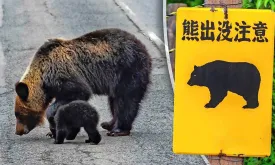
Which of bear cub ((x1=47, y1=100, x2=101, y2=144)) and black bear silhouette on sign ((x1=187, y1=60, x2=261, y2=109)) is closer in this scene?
black bear silhouette on sign ((x1=187, y1=60, x2=261, y2=109))

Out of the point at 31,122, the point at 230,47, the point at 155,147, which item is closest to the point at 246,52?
the point at 230,47

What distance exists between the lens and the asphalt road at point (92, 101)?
14.6 ft

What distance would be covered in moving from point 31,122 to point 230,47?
170cm

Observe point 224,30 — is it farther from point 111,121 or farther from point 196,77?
point 111,121

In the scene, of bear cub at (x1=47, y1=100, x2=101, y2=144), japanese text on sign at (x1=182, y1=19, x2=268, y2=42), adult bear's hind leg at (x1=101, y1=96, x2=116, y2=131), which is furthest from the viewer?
adult bear's hind leg at (x1=101, y1=96, x2=116, y2=131)

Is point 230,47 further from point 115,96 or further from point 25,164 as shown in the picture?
point 25,164

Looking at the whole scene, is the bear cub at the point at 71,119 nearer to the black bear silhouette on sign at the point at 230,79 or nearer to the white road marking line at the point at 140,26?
the white road marking line at the point at 140,26

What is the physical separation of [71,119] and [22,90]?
1.22 ft

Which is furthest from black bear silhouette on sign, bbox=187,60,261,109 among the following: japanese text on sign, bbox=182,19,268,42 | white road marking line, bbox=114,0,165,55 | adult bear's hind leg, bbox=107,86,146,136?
adult bear's hind leg, bbox=107,86,146,136

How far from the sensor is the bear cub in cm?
442

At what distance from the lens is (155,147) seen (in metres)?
4.54

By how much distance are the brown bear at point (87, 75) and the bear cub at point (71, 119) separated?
1.9 inches

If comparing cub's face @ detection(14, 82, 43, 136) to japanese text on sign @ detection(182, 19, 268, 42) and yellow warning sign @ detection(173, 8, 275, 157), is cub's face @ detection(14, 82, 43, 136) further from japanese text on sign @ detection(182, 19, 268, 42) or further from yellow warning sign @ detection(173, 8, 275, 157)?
japanese text on sign @ detection(182, 19, 268, 42)

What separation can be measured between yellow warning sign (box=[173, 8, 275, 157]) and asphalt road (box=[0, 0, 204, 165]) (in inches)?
40.8
